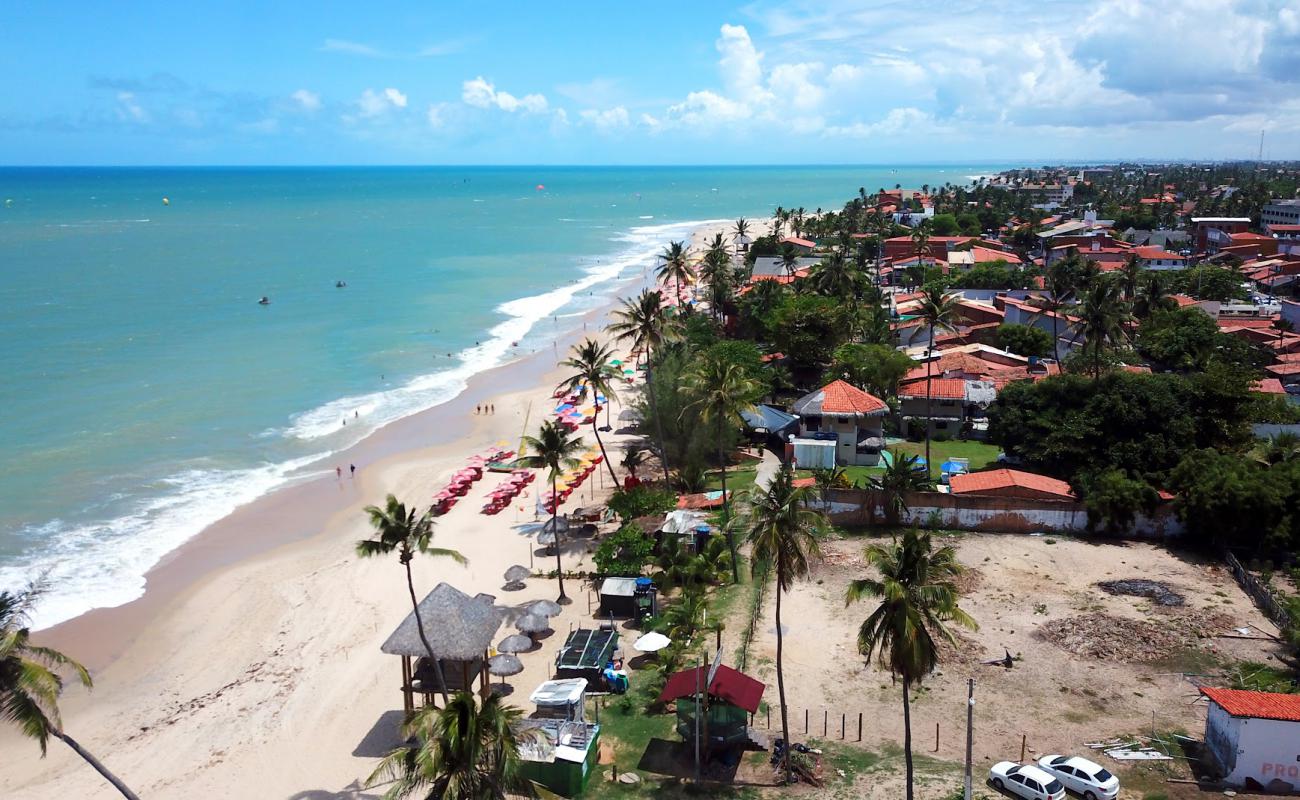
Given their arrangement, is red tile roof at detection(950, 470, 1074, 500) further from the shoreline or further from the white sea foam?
the white sea foam

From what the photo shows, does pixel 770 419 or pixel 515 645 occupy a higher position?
pixel 770 419

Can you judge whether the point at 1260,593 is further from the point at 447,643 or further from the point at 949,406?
the point at 447,643

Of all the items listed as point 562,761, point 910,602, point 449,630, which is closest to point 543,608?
point 449,630

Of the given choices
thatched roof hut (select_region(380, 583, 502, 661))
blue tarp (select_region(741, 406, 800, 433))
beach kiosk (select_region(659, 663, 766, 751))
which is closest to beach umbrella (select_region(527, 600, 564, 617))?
thatched roof hut (select_region(380, 583, 502, 661))

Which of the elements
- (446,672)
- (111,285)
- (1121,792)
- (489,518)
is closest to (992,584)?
(1121,792)

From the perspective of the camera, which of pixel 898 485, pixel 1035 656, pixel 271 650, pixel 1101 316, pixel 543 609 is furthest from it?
pixel 1101 316

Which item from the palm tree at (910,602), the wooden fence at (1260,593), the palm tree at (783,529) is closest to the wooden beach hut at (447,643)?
the palm tree at (783,529)
